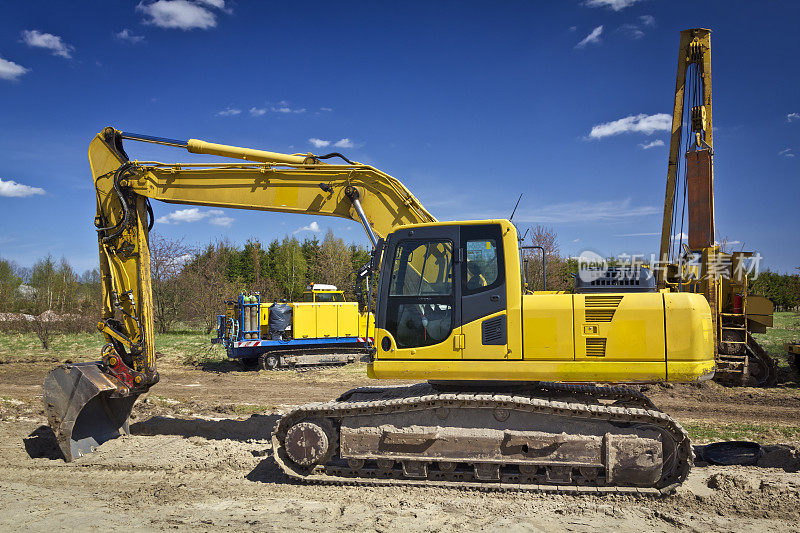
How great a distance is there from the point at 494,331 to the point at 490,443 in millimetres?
1198

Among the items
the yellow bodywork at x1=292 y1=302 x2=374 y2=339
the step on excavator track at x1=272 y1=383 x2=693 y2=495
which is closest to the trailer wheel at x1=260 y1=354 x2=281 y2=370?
the yellow bodywork at x1=292 y1=302 x2=374 y2=339

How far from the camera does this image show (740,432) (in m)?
8.97

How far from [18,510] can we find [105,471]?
133 centimetres

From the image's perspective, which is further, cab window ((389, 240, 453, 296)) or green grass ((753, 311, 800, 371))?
green grass ((753, 311, 800, 371))

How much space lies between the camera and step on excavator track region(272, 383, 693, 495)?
5668 mm

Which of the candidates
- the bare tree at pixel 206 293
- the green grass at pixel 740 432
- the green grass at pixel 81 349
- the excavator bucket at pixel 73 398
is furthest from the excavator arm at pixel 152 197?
the bare tree at pixel 206 293

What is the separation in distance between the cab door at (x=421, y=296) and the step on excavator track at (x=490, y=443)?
0.56m

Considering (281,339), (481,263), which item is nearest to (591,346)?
(481,263)

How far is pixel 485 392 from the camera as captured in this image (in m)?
6.18

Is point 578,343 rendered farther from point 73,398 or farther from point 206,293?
point 206,293

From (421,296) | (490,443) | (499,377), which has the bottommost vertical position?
(490,443)

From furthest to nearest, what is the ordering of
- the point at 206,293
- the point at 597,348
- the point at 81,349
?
the point at 206,293 < the point at 81,349 < the point at 597,348

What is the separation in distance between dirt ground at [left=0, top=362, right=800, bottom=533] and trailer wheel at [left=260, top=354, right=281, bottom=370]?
7.98 metres

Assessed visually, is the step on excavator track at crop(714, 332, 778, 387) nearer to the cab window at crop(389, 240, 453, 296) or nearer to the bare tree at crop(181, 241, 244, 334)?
the cab window at crop(389, 240, 453, 296)
